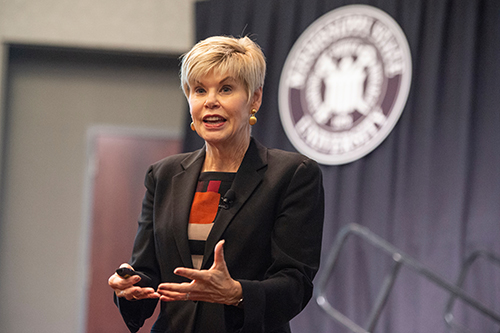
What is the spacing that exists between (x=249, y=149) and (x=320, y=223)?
265 mm

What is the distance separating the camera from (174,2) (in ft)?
17.6

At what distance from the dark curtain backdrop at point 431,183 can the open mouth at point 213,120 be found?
8.94 feet

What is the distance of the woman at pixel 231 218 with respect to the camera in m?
1.26

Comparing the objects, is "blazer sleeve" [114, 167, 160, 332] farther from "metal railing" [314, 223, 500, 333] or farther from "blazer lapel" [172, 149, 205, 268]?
"metal railing" [314, 223, 500, 333]

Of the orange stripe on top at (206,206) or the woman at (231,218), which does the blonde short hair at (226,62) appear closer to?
the woman at (231,218)

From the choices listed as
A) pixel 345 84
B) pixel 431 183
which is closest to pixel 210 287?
pixel 431 183

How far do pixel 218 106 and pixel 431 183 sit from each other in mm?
2809

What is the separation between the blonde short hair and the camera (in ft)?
4.32

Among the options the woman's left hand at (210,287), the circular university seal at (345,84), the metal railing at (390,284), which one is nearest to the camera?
the woman's left hand at (210,287)

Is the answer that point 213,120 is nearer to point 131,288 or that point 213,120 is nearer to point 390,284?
point 131,288

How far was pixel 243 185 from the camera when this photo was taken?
1.34 metres

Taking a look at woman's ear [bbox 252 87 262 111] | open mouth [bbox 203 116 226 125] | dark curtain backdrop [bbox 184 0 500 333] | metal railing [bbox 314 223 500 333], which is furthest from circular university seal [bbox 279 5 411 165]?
open mouth [bbox 203 116 226 125]

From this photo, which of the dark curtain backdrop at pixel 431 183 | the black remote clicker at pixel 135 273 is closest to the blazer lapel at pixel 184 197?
the black remote clicker at pixel 135 273

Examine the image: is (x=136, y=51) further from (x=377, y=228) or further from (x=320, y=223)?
(x=320, y=223)
